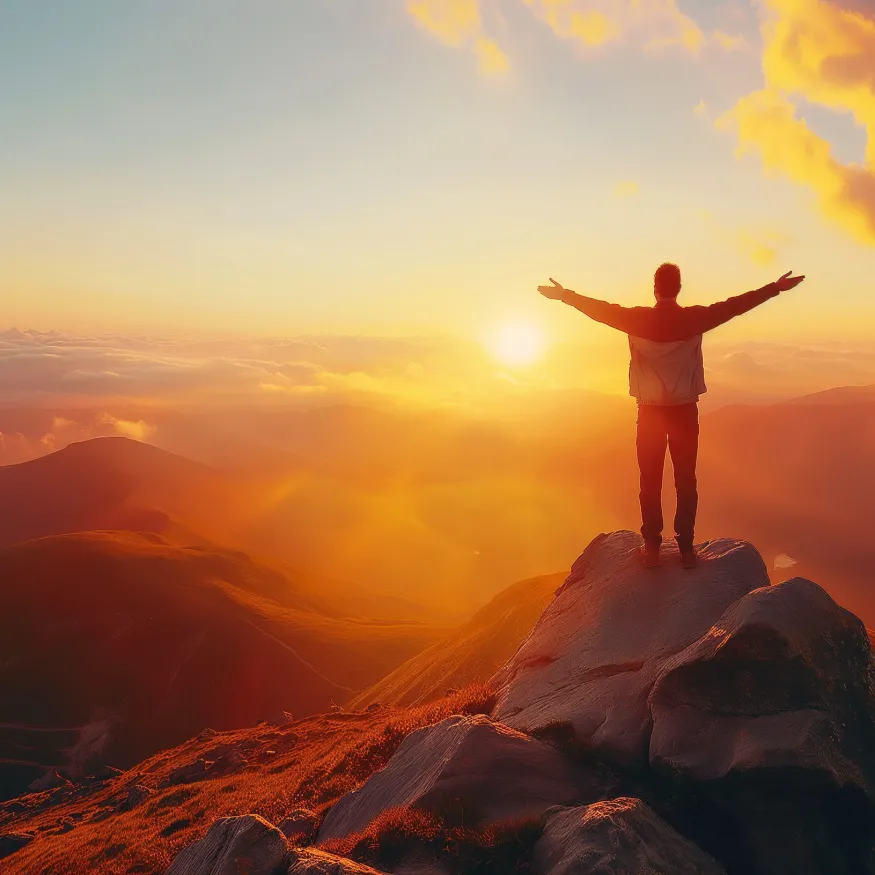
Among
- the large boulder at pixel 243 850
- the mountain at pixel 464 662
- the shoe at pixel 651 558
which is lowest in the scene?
the mountain at pixel 464 662

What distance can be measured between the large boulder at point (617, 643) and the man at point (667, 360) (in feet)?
4.92

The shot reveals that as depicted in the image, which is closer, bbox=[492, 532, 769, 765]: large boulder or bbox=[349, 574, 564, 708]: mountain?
bbox=[492, 532, 769, 765]: large boulder

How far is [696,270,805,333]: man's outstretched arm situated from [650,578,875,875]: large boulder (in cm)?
460

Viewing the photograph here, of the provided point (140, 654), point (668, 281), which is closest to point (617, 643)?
point (668, 281)

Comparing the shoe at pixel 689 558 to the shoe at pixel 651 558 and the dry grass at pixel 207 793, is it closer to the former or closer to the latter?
the shoe at pixel 651 558

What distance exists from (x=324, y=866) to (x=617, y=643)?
6967mm

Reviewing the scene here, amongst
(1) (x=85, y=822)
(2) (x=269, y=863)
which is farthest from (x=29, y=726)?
(2) (x=269, y=863)

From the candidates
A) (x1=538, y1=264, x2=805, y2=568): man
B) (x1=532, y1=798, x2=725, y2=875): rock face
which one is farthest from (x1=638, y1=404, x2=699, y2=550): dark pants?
(x1=532, y1=798, x2=725, y2=875): rock face

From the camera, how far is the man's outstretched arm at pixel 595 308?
1274cm

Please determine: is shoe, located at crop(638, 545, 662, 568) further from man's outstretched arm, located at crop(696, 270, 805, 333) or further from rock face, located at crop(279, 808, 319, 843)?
rock face, located at crop(279, 808, 319, 843)

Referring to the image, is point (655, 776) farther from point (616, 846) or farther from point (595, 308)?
point (595, 308)

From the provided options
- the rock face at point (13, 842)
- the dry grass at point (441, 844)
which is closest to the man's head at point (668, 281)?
the dry grass at point (441, 844)

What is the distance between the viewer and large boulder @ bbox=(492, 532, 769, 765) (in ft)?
36.9

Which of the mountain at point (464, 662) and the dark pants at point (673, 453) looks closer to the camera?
the dark pants at point (673, 453)
